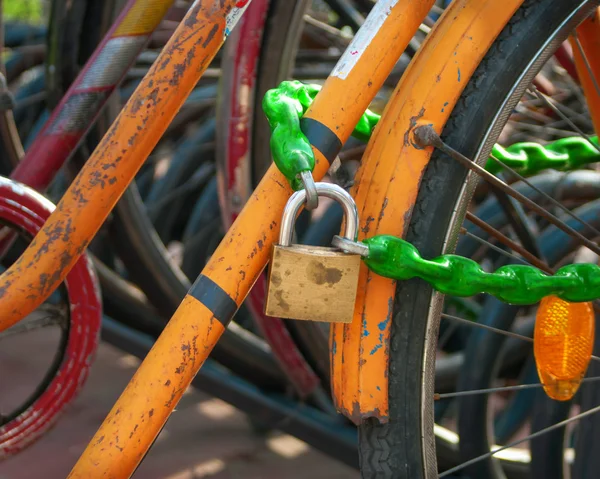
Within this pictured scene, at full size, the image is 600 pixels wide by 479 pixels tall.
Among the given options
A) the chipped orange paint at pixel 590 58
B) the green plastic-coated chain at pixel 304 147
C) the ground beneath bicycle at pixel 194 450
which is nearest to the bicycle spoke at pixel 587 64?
the chipped orange paint at pixel 590 58

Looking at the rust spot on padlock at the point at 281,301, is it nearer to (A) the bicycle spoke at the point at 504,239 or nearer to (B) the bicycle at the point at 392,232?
(B) the bicycle at the point at 392,232

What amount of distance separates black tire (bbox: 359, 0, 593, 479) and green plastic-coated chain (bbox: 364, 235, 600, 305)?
43 mm

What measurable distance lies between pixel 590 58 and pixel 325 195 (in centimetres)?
46

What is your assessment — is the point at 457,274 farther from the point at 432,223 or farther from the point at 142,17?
the point at 142,17

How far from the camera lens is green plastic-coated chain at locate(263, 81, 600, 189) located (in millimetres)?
789

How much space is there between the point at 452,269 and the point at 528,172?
1.29ft

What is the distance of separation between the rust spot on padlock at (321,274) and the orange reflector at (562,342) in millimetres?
251

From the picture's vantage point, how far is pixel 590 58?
1009 millimetres

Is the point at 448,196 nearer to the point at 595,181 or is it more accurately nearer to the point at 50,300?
the point at 595,181

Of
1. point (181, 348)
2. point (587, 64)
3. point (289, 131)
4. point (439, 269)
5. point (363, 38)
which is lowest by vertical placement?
point (181, 348)

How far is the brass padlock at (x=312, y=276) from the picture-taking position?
0.75 m

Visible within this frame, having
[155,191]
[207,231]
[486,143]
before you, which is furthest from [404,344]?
[155,191]

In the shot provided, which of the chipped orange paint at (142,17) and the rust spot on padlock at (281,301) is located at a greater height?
the chipped orange paint at (142,17)

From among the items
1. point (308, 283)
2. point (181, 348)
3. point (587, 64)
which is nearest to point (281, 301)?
point (308, 283)
